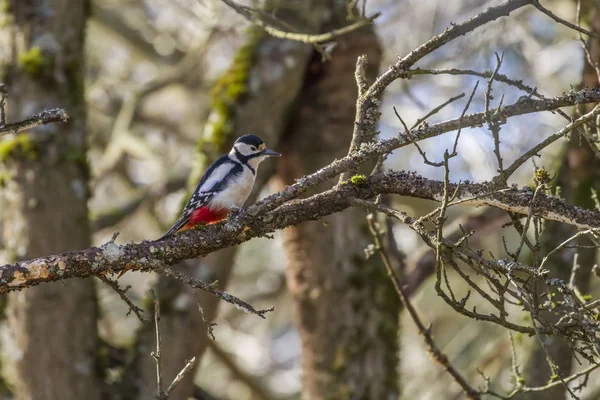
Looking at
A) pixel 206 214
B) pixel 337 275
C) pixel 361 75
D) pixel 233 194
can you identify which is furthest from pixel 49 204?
pixel 361 75

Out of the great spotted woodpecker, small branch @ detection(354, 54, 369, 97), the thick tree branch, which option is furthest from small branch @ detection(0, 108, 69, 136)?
the great spotted woodpecker

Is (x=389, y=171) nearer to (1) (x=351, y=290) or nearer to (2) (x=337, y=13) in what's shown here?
(1) (x=351, y=290)

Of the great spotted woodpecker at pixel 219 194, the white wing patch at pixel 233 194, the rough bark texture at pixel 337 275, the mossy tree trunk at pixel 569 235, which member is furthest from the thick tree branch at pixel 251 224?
the rough bark texture at pixel 337 275

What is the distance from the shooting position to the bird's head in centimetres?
482

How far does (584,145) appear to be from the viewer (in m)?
5.67

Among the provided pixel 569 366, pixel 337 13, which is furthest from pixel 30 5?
pixel 569 366

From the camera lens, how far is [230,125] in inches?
231

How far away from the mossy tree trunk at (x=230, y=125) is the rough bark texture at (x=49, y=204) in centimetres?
48

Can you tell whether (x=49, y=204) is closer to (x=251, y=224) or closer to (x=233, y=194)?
(x=233, y=194)

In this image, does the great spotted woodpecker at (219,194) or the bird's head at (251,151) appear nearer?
the great spotted woodpecker at (219,194)

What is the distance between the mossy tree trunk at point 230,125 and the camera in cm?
542

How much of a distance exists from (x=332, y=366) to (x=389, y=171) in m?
3.20

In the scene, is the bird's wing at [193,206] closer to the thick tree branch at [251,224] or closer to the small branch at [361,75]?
the thick tree branch at [251,224]

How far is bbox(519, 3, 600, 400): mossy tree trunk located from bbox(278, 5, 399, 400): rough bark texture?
1.10m
